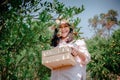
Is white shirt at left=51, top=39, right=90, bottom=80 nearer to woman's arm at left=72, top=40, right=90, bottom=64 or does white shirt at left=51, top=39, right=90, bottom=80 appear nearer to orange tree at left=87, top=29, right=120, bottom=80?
woman's arm at left=72, top=40, right=90, bottom=64

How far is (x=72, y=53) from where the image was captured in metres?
3.60

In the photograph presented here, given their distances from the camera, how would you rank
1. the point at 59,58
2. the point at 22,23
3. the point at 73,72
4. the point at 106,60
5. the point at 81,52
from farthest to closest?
1. the point at 106,60
2. the point at 22,23
3. the point at 81,52
4. the point at 73,72
5. the point at 59,58

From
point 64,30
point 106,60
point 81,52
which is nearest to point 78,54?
point 81,52

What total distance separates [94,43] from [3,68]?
58.5ft

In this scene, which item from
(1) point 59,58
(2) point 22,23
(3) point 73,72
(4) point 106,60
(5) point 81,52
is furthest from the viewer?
(4) point 106,60

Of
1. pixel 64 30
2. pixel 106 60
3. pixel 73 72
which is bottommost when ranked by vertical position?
pixel 106 60

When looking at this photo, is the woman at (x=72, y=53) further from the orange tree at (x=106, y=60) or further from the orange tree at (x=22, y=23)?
Result: the orange tree at (x=106, y=60)

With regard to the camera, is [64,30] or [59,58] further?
[64,30]

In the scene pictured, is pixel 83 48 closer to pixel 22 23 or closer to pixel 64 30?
pixel 64 30

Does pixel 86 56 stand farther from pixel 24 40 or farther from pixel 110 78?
pixel 110 78

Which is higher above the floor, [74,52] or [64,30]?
[64,30]

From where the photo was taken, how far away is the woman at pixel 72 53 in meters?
3.65

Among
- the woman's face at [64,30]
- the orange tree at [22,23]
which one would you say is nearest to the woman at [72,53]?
the woman's face at [64,30]

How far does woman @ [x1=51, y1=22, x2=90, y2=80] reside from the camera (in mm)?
3646
